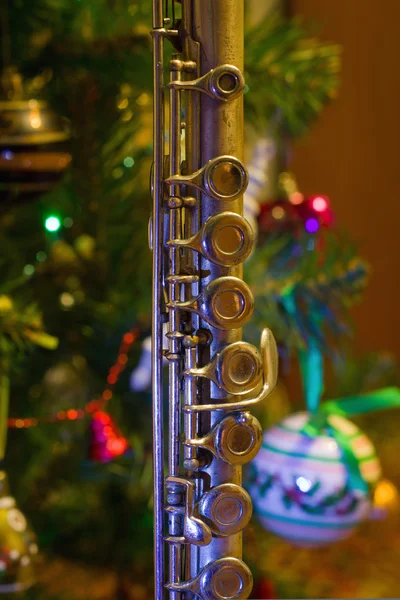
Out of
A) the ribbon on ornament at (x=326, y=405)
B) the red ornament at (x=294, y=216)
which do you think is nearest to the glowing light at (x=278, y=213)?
the red ornament at (x=294, y=216)

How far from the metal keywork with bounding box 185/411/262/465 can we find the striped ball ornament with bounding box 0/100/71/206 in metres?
0.32

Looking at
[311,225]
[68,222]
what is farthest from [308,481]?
[68,222]

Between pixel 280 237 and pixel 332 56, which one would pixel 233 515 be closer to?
pixel 280 237

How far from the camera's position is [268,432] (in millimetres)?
929

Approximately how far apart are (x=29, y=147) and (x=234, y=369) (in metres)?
0.31

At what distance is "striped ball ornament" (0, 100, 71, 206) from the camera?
0.73 metres

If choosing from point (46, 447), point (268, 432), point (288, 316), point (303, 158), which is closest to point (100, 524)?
point (46, 447)

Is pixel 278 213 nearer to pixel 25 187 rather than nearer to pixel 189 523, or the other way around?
pixel 25 187

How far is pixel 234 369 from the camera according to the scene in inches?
20.1

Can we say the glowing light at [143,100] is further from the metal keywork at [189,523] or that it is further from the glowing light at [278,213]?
the metal keywork at [189,523]

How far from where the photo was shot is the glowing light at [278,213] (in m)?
0.91

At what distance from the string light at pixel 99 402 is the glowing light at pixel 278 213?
0.59ft

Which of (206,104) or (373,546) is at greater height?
(206,104)

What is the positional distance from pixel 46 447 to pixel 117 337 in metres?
0.18
